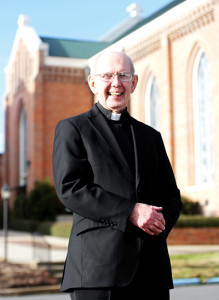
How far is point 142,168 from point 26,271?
24.7ft

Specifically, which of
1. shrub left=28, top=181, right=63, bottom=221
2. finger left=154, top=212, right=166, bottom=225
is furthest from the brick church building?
finger left=154, top=212, right=166, bottom=225

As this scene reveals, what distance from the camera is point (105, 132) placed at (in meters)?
2.27

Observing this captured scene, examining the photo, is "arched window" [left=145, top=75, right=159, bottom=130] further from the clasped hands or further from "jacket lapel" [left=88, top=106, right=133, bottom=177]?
the clasped hands

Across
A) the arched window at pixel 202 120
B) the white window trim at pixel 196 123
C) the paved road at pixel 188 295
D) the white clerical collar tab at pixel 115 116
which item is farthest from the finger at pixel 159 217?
the white window trim at pixel 196 123

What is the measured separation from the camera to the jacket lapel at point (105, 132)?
220 cm

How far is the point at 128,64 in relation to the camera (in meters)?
2.29

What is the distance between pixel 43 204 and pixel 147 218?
26351mm

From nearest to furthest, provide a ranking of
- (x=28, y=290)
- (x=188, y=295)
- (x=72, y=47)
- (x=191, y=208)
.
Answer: (x=188, y=295) < (x=28, y=290) < (x=191, y=208) < (x=72, y=47)

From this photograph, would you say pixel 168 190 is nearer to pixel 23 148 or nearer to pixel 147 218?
pixel 147 218

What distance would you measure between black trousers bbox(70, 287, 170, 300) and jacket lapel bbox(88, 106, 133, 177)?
494mm

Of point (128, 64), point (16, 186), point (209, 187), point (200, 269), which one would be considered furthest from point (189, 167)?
point (128, 64)

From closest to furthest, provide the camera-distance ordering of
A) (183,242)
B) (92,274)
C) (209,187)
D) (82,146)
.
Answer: (92,274)
(82,146)
(183,242)
(209,187)

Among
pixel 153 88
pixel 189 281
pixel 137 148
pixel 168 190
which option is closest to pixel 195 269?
pixel 189 281

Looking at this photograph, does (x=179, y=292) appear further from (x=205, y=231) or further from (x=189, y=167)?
A: (x=189, y=167)
